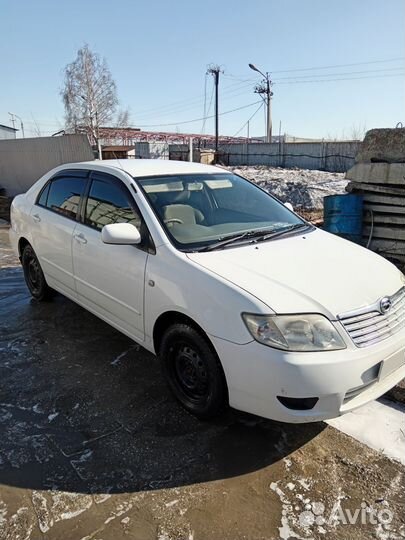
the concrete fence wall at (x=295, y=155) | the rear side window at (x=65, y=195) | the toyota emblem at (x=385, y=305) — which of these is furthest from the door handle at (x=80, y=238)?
the concrete fence wall at (x=295, y=155)

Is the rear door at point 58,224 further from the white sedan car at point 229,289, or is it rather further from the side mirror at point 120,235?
the side mirror at point 120,235

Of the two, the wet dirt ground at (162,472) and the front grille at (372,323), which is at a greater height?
the front grille at (372,323)

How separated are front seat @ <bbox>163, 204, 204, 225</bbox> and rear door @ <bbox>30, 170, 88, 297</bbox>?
114cm

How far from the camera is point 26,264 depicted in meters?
5.14

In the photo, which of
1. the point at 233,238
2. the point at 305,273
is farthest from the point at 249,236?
the point at 305,273

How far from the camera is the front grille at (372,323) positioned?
232cm

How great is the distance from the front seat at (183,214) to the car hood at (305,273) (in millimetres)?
466

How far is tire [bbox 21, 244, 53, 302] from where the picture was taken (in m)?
4.85

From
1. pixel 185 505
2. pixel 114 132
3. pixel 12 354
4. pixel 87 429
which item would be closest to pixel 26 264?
pixel 12 354

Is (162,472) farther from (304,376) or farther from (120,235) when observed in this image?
(120,235)

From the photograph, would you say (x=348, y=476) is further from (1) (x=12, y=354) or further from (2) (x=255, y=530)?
(1) (x=12, y=354)

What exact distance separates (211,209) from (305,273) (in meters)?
1.13

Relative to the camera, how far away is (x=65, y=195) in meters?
4.20

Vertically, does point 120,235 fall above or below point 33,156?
below
